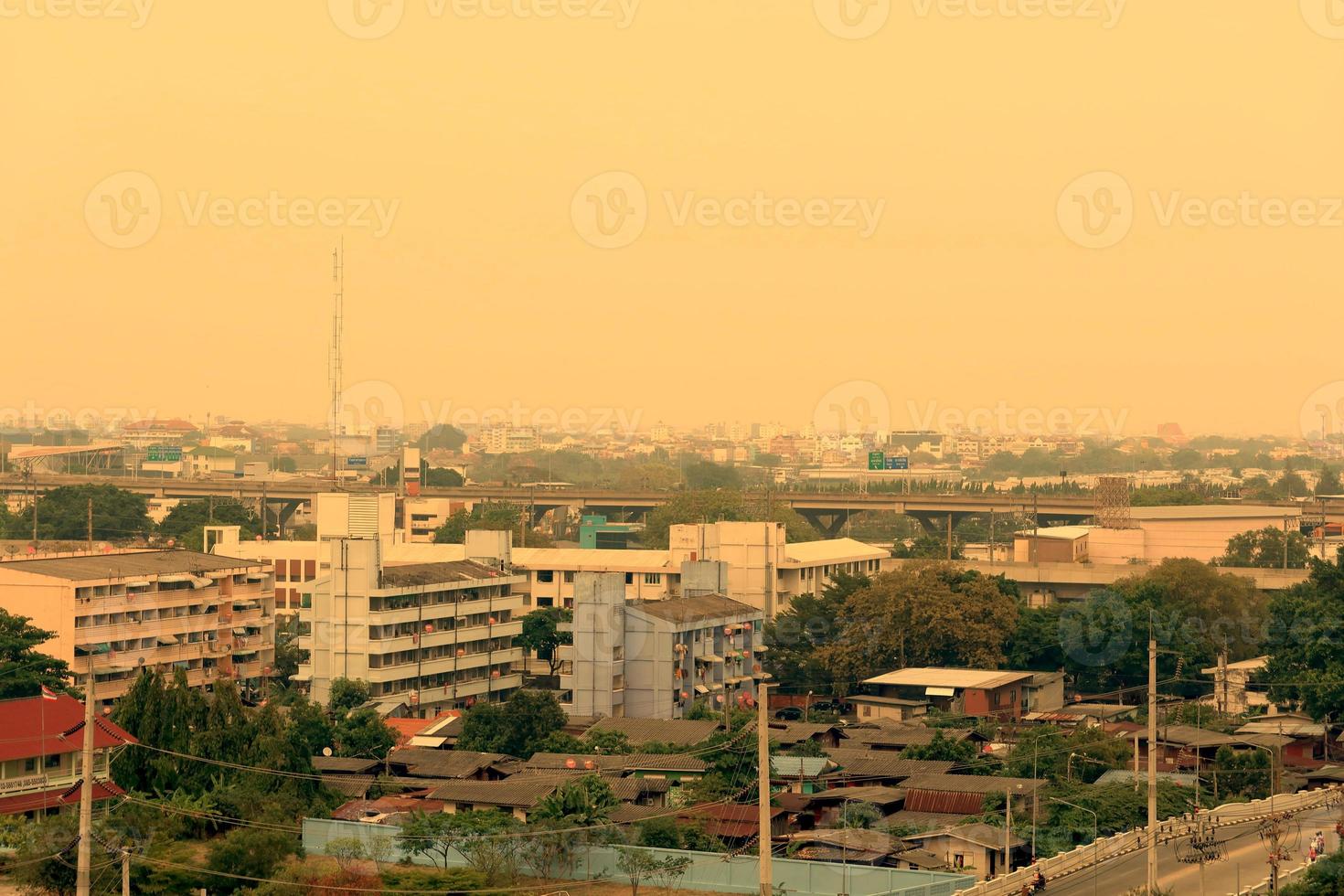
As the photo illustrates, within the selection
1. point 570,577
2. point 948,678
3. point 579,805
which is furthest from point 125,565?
point 579,805

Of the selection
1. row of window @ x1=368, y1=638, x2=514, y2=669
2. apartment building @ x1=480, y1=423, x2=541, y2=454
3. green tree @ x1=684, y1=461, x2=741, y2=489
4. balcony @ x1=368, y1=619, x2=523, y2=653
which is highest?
apartment building @ x1=480, y1=423, x2=541, y2=454

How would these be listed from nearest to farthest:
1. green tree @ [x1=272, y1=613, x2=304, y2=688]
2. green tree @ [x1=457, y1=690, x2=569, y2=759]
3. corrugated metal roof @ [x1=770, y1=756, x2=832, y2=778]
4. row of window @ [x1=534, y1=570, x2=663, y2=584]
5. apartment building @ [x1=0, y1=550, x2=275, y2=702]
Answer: corrugated metal roof @ [x1=770, y1=756, x2=832, y2=778]
green tree @ [x1=457, y1=690, x2=569, y2=759]
apartment building @ [x1=0, y1=550, x2=275, y2=702]
green tree @ [x1=272, y1=613, x2=304, y2=688]
row of window @ [x1=534, y1=570, x2=663, y2=584]

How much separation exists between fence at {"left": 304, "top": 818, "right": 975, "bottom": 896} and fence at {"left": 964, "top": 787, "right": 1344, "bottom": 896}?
1.42 feet

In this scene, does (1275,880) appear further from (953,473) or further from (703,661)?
(953,473)

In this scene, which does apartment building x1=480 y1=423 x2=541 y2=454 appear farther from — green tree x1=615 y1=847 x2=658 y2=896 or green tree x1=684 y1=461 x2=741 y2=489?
green tree x1=615 y1=847 x2=658 y2=896

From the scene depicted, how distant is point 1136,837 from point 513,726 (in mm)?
8333

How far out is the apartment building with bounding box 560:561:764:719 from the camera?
85.4 ft

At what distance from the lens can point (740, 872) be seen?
664 inches

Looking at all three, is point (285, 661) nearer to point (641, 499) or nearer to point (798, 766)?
point (798, 766)

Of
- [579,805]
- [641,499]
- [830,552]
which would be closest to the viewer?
[579,805]

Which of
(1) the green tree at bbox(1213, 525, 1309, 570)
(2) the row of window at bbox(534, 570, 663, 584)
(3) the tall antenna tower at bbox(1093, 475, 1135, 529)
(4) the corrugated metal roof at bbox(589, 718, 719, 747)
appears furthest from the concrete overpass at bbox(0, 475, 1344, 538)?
(4) the corrugated metal roof at bbox(589, 718, 719, 747)

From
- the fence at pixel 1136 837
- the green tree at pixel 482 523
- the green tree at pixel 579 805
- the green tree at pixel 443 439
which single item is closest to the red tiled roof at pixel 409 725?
the green tree at pixel 579 805

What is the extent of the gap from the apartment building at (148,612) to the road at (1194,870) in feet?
46.5

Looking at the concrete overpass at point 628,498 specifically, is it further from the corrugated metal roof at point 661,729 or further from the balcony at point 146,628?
the corrugated metal roof at point 661,729
